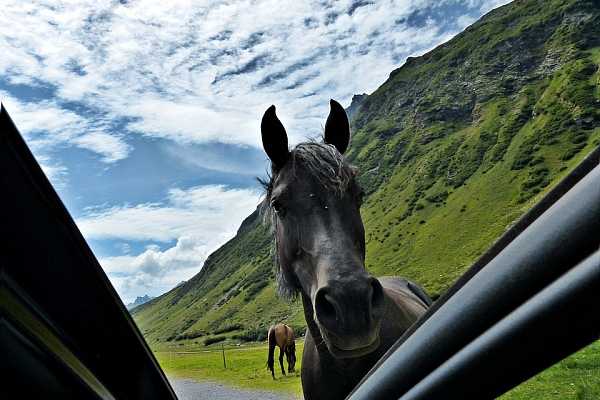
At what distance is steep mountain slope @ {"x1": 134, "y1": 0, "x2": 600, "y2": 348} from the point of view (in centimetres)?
11762

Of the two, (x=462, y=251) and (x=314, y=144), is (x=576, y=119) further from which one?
(x=314, y=144)

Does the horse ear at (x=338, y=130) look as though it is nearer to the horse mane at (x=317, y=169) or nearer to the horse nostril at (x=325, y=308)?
the horse mane at (x=317, y=169)

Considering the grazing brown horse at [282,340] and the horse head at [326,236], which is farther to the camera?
the grazing brown horse at [282,340]

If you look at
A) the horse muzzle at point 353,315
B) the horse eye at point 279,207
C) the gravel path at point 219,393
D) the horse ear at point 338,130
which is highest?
the horse ear at point 338,130

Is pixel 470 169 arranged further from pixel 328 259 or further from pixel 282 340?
pixel 328 259

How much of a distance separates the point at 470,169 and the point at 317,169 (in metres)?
157

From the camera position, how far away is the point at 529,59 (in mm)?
182125

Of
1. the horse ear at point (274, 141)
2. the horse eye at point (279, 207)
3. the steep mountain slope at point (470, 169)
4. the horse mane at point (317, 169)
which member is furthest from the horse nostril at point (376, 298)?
the steep mountain slope at point (470, 169)

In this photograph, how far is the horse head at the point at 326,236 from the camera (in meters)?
3.10

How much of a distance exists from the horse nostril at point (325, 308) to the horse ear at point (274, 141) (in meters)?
1.82

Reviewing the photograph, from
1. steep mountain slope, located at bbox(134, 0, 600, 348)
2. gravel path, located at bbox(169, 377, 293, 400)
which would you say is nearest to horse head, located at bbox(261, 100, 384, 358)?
gravel path, located at bbox(169, 377, 293, 400)

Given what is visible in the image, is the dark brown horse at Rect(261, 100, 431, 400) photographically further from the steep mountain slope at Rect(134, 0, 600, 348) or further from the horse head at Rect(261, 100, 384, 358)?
the steep mountain slope at Rect(134, 0, 600, 348)

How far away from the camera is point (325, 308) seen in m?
3.33

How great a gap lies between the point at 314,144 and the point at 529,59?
206907 mm
